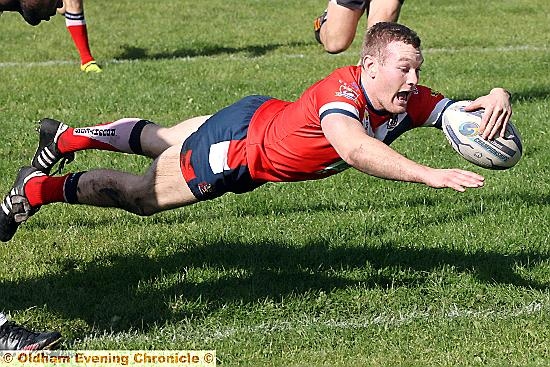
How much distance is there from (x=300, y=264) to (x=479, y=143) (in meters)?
1.72

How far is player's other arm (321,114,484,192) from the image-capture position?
4762 millimetres

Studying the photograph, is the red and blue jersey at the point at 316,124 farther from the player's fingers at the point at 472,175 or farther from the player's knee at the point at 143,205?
the player's fingers at the point at 472,175

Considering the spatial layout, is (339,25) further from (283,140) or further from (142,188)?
(283,140)

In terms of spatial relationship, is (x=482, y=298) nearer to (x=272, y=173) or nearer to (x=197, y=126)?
(x=272, y=173)

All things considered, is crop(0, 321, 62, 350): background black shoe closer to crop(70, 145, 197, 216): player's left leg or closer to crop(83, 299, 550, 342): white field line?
crop(83, 299, 550, 342): white field line

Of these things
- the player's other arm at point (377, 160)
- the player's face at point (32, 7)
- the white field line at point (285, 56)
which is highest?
the player's face at point (32, 7)

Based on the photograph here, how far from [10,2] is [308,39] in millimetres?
12320

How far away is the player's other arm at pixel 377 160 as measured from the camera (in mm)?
4762

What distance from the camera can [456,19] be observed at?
18.8 metres

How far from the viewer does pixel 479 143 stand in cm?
580

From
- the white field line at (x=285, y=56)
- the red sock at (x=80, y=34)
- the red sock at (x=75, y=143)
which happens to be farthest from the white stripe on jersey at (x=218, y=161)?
the white field line at (x=285, y=56)

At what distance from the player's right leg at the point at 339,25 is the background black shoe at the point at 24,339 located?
5610 mm

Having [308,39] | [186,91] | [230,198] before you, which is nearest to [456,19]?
[308,39]

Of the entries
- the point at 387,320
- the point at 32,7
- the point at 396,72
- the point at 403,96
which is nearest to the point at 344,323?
the point at 387,320
